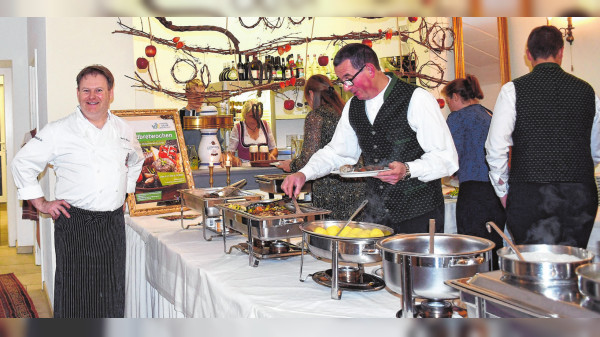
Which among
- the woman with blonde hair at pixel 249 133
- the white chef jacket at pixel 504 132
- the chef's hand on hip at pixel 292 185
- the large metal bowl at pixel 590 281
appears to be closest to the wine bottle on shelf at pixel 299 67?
the woman with blonde hair at pixel 249 133

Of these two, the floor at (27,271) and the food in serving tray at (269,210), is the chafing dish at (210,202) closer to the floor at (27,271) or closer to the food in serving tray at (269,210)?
the food in serving tray at (269,210)

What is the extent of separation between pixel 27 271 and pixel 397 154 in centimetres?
501

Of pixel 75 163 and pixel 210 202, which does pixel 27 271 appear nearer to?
pixel 75 163

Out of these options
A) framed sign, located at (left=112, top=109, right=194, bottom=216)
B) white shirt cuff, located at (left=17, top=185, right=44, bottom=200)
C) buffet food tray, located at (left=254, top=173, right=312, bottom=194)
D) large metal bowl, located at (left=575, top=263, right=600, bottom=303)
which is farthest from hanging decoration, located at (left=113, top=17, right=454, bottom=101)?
large metal bowl, located at (left=575, top=263, right=600, bottom=303)

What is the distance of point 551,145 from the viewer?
249 cm

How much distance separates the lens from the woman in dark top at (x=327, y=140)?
122 inches

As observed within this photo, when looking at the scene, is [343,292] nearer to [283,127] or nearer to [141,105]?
[141,105]

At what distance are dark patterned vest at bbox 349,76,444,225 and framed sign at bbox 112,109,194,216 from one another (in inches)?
70.0

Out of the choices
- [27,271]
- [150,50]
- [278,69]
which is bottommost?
[27,271]

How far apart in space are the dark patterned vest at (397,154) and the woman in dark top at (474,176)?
128 centimetres

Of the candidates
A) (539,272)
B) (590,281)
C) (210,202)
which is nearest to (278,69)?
(210,202)

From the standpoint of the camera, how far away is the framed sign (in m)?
3.68

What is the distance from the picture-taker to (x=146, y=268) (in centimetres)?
300

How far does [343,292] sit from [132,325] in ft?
4.81
